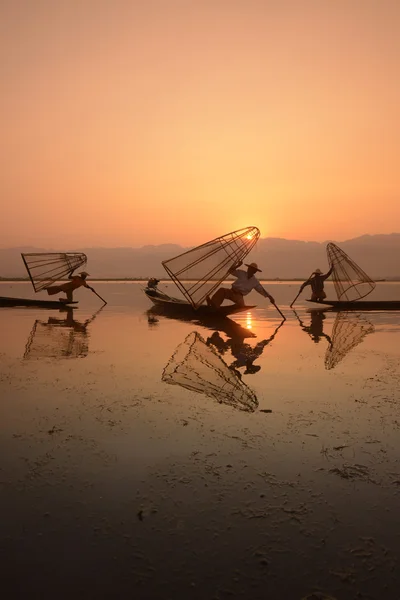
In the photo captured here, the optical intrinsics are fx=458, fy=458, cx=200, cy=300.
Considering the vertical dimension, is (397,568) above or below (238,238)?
below

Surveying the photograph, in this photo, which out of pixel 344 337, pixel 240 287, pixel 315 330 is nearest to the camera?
pixel 344 337

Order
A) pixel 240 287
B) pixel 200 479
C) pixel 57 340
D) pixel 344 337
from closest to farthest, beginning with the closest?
pixel 200 479 < pixel 57 340 < pixel 344 337 < pixel 240 287

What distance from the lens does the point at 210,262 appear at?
22.3 m

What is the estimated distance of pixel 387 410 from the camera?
713cm

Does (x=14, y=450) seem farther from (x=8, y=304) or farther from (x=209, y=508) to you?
(x=8, y=304)

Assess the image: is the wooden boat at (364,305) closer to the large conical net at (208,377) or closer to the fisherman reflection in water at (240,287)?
the fisherman reflection in water at (240,287)

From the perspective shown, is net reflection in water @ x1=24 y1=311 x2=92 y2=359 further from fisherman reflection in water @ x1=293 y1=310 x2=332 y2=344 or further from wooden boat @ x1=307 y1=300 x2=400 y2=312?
wooden boat @ x1=307 y1=300 x2=400 y2=312

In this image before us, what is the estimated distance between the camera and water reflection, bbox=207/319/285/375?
34.4 feet

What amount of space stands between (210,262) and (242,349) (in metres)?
9.88

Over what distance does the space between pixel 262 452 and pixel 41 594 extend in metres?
3.04

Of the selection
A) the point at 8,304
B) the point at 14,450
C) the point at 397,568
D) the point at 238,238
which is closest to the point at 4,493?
the point at 14,450

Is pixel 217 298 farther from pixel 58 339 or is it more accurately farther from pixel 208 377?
pixel 208 377

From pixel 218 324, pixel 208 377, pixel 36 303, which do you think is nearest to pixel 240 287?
pixel 218 324

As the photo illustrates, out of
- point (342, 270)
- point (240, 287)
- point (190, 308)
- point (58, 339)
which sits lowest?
point (58, 339)
